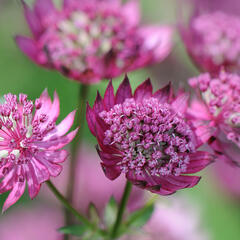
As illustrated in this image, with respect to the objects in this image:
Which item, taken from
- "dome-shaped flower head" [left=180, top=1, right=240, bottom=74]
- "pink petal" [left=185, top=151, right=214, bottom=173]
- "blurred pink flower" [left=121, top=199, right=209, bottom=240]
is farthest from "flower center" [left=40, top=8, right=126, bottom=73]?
"blurred pink flower" [left=121, top=199, right=209, bottom=240]

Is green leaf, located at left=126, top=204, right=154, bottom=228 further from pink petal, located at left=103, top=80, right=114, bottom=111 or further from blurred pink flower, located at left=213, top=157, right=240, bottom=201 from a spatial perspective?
blurred pink flower, located at left=213, top=157, right=240, bottom=201

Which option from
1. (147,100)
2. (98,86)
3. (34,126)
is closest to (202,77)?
(147,100)

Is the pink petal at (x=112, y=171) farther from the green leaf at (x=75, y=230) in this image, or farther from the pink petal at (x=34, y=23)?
the pink petal at (x=34, y=23)

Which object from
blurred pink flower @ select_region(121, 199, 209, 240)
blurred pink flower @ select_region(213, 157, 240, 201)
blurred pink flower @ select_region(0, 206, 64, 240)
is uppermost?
blurred pink flower @ select_region(0, 206, 64, 240)

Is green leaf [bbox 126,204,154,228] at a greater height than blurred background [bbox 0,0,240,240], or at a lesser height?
greater

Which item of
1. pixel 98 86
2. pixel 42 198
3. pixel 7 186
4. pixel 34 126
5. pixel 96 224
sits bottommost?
pixel 42 198

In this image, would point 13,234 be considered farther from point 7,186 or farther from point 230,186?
point 230,186

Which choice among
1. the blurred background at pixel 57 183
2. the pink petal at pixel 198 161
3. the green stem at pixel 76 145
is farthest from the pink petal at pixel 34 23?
the pink petal at pixel 198 161
